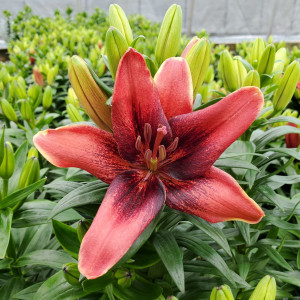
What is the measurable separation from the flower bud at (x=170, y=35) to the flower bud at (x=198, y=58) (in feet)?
0.16

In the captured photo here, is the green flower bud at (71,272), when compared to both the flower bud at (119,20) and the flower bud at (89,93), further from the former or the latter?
the flower bud at (119,20)

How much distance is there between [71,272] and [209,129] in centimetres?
32

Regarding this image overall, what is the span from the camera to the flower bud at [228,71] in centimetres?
81

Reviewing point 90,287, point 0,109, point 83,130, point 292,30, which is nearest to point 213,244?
point 90,287

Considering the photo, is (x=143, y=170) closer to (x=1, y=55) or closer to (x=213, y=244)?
(x=213, y=244)

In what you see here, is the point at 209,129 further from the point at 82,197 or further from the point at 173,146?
the point at 82,197

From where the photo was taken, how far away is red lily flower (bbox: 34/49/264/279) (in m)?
0.50

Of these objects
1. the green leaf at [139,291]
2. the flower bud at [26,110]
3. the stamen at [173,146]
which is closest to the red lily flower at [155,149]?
the stamen at [173,146]

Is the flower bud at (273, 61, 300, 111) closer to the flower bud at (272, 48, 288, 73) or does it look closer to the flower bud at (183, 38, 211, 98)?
the flower bud at (272, 48, 288, 73)

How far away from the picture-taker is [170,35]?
676 millimetres

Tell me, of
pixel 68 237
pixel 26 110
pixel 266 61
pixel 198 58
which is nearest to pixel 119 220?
pixel 68 237

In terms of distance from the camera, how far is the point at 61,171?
1.06m

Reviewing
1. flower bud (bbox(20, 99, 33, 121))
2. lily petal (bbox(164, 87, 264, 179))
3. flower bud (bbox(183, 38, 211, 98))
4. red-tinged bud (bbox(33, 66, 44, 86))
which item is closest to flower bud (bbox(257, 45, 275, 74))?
flower bud (bbox(183, 38, 211, 98))

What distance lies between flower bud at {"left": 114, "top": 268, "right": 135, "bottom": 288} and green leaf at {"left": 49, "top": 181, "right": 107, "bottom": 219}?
0.49ft
